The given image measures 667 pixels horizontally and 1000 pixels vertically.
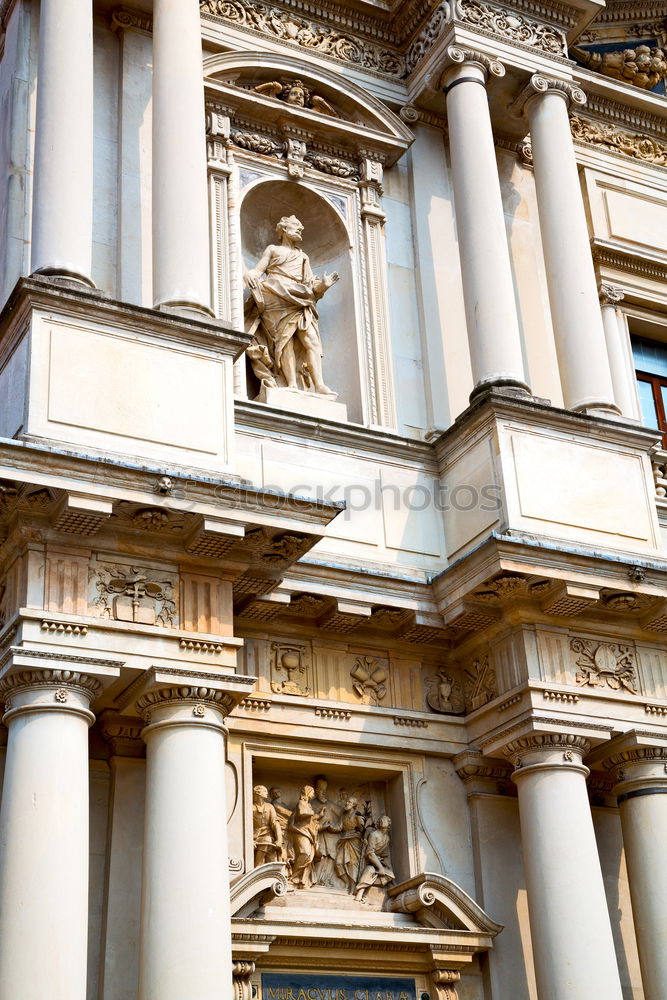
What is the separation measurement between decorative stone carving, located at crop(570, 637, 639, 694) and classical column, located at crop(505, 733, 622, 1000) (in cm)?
61

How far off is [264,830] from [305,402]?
3.83 meters

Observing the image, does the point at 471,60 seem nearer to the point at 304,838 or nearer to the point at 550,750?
the point at 550,750

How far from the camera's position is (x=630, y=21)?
17.5 metres

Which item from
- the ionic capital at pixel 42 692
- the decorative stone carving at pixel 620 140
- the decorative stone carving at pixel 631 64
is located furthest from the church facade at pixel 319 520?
the decorative stone carving at pixel 631 64

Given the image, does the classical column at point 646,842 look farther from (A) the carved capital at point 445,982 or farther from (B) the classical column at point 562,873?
(A) the carved capital at point 445,982

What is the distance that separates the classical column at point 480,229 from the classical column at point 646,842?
3286 mm

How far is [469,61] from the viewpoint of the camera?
14547 mm

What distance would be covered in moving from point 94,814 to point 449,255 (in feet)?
22.1

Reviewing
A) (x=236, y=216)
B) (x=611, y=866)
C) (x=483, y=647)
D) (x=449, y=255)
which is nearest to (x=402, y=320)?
(x=449, y=255)

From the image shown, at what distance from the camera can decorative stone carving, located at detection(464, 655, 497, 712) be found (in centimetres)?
1249

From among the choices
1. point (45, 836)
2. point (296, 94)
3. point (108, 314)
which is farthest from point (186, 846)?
point (296, 94)

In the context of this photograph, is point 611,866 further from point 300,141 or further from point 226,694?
point 300,141

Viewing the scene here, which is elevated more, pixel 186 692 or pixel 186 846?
pixel 186 692

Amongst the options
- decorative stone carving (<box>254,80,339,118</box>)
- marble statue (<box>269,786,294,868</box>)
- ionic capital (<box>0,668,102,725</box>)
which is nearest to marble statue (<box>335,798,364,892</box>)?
marble statue (<box>269,786,294,868</box>)
